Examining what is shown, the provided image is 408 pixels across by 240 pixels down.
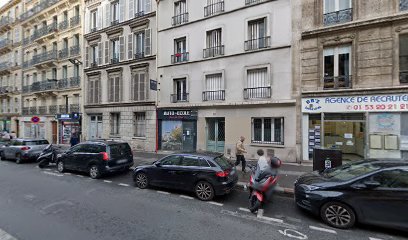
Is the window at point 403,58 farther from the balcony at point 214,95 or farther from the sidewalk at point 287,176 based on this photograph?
the balcony at point 214,95

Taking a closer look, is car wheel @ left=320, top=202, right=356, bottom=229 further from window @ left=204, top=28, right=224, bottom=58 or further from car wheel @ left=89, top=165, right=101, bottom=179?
window @ left=204, top=28, right=224, bottom=58

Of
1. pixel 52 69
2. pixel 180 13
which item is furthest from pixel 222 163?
pixel 52 69

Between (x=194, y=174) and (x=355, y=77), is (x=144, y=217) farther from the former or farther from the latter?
(x=355, y=77)

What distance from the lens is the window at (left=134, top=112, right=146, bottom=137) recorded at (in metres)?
16.1

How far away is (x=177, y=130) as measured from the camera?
14336 mm

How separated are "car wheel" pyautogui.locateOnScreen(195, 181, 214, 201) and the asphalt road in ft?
0.66

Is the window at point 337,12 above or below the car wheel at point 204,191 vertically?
above

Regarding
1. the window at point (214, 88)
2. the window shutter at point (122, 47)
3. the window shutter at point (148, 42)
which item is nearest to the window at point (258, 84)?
the window at point (214, 88)

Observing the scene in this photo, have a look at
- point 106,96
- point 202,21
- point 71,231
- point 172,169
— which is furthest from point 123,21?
point 71,231

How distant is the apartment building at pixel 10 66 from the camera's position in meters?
27.3

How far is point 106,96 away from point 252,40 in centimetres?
1239

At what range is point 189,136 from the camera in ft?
45.5

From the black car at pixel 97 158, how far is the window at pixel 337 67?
9505 mm

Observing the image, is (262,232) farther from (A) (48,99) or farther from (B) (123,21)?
(A) (48,99)
